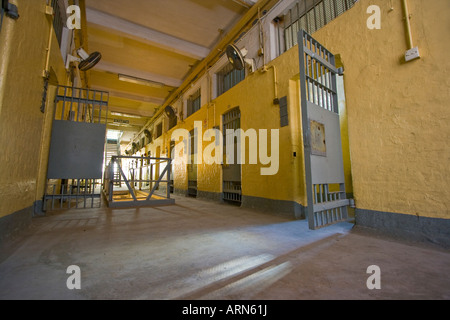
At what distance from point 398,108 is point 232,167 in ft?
12.6

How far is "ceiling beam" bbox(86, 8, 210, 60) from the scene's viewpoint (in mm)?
5477

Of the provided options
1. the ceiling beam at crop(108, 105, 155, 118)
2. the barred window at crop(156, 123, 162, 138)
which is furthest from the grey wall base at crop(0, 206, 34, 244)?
the ceiling beam at crop(108, 105, 155, 118)

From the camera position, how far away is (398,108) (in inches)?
97.7

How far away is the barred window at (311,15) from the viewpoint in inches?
137

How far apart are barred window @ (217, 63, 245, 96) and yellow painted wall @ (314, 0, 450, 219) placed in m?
3.26

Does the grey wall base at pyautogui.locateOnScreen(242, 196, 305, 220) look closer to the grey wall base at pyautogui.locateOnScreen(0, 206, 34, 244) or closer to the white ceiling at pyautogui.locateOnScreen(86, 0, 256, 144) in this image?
the grey wall base at pyautogui.locateOnScreen(0, 206, 34, 244)

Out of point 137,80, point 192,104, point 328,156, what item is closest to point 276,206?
point 328,156

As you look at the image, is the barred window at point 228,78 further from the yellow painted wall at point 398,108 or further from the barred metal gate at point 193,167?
the yellow painted wall at point 398,108

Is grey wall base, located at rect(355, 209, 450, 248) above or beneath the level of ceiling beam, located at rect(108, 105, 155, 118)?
beneath

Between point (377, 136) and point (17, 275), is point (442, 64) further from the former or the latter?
point (17, 275)
